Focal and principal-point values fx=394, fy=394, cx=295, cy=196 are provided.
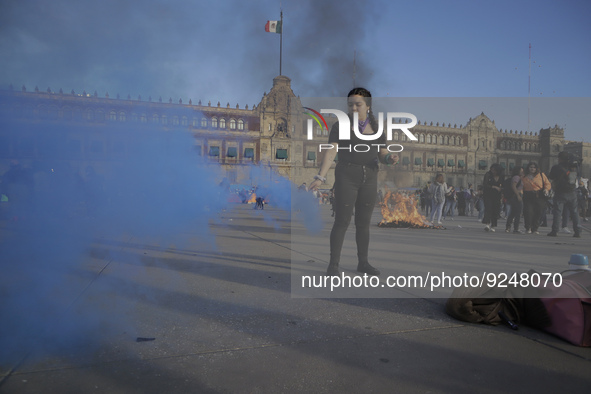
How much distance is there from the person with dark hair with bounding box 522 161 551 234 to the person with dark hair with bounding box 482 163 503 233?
800mm

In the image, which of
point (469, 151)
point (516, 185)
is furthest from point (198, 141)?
point (469, 151)

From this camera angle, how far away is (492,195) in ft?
35.6

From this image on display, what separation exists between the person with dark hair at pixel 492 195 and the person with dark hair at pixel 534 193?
80 centimetres

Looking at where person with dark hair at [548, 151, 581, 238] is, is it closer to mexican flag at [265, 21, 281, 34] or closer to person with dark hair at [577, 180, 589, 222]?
person with dark hair at [577, 180, 589, 222]

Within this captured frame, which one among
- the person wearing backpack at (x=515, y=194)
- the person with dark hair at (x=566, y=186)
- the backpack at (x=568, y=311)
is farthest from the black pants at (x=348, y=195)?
the person wearing backpack at (x=515, y=194)

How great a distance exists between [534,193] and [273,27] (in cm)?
2691

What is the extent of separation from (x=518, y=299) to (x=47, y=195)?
16.0 ft

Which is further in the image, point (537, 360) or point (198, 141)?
point (198, 141)

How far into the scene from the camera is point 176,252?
5.74 m

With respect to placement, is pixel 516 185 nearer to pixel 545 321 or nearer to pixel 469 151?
pixel 545 321

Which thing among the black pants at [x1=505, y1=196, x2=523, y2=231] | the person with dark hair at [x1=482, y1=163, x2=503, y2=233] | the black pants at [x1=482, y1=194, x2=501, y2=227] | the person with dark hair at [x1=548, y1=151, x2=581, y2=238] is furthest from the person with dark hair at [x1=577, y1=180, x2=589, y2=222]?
the person with dark hair at [x1=548, y1=151, x2=581, y2=238]

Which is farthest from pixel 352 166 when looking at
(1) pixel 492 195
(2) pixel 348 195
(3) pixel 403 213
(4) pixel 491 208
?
(4) pixel 491 208

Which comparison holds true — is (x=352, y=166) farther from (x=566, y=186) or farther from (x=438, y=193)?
(x=438, y=193)

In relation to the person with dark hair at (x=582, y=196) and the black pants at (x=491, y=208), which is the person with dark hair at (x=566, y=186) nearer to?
the black pants at (x=491, y=208)
